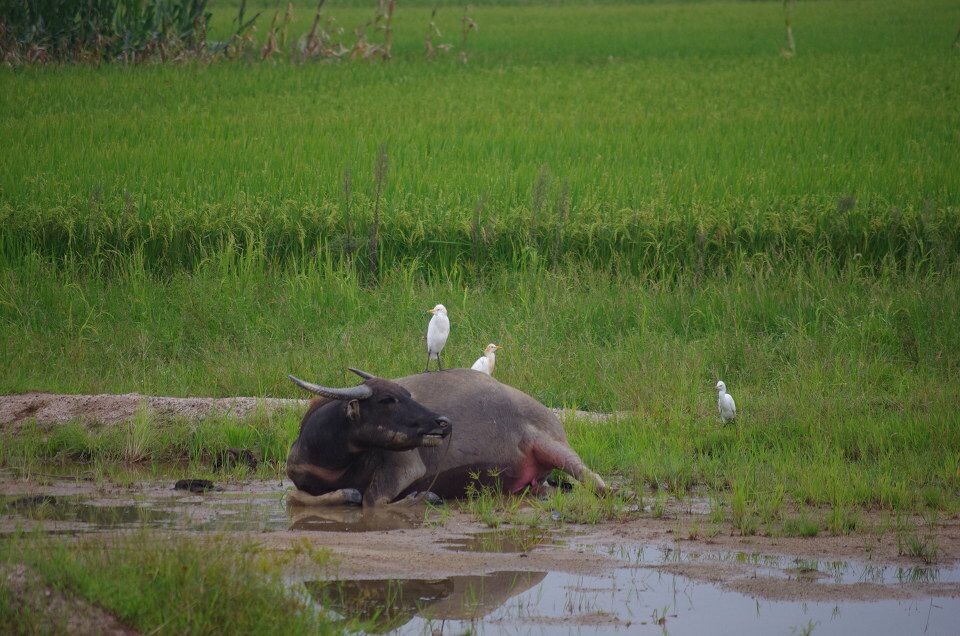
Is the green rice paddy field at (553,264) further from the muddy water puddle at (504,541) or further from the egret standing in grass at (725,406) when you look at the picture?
the muddy water puddle at (504,541)

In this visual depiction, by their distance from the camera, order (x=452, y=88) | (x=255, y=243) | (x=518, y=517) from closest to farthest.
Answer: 1. (x=518, y=517)
2. (x=255, y=243)
3. (x=452, y=88)

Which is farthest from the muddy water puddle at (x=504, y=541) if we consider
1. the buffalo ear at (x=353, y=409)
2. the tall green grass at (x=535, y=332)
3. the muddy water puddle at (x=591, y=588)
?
the tall green grass at (x=535, y=332)

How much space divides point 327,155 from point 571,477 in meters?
7.86

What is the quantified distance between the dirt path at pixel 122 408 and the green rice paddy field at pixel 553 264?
0.45 metres

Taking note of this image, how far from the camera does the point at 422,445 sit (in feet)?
18.5

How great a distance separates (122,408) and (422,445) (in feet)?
7.60

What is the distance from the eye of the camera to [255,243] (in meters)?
10.4

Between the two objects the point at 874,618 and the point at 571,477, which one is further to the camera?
the point at 571,477

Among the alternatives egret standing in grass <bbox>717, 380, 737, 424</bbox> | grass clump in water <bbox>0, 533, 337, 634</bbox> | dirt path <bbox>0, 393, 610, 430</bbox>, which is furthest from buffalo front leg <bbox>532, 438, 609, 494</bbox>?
grass clump in water <bbox>0, 533, 337, 634</bbox>

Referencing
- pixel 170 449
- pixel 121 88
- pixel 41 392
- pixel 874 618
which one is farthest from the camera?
pixel 121 88

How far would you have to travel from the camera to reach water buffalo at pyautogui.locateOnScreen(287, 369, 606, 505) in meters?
5.68

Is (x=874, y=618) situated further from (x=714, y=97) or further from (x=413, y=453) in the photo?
(x=714, y=97)

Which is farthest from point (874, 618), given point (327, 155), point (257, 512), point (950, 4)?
point (950, 4)

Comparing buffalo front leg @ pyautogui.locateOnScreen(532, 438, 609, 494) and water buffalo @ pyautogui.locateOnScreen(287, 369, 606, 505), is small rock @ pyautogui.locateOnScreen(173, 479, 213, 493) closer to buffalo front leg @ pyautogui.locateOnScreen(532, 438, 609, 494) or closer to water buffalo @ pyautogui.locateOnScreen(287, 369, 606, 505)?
water buffalo @ pyautogui.locateOnScreen(287, 369, 606, 505)
